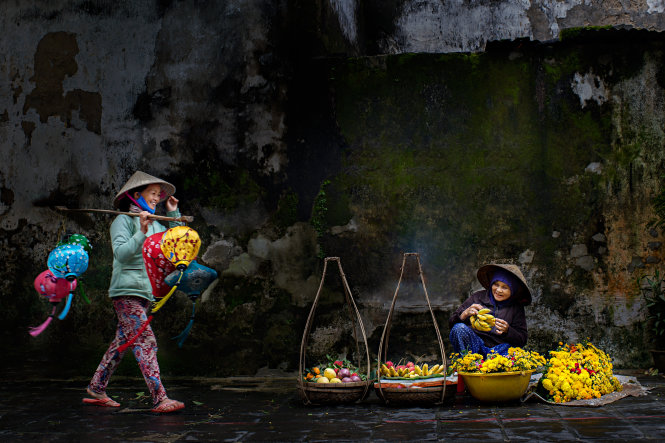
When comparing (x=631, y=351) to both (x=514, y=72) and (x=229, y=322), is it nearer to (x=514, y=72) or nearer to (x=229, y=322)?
(x=514, y=72)

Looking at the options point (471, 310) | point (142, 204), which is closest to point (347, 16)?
Answer: point (142, 204)

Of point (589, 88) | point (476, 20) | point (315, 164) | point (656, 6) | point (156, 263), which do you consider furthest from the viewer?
point (476, 20)

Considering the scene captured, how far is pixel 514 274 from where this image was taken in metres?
5.23

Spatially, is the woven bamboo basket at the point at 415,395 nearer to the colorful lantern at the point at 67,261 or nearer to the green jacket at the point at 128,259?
the green jacket at the point at 128,259

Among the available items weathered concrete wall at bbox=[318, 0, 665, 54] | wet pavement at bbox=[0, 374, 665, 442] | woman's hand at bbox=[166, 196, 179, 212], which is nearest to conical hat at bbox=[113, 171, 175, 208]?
woman's hand at bbox=[166, 196, 179, 212]

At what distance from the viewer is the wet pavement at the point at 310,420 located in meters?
3.80

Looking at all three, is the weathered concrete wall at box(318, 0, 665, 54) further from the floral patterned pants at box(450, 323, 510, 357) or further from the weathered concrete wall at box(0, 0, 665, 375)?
the floral patterned pants at box(450, 323, 510, 357)

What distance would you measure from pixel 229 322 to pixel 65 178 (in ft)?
7.31

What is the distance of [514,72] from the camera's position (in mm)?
6391

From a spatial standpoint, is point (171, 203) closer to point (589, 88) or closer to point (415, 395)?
point (415, 395)

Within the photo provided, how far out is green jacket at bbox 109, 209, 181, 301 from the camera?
480 centimetres

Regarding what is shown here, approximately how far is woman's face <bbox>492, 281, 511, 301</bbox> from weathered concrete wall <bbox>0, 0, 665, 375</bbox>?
0.97m

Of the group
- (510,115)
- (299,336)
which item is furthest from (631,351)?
(299,336)

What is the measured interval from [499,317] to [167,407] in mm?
2593
